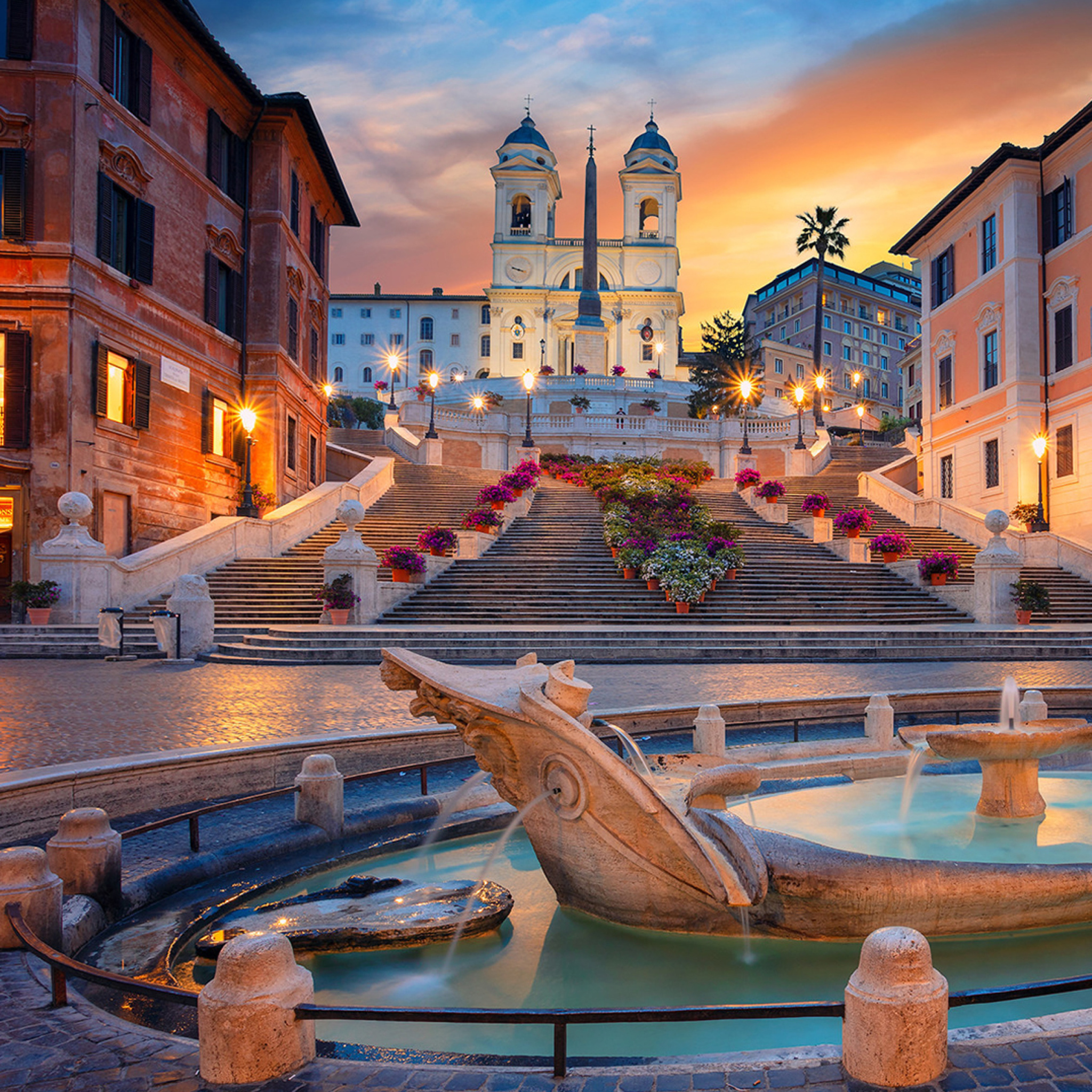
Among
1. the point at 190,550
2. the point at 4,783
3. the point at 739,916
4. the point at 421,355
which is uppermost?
the point at 421,355

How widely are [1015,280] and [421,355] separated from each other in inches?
2591

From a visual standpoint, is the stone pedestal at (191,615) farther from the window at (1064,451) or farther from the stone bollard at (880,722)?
the window at (1064,451)

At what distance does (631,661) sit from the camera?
15.9 metres

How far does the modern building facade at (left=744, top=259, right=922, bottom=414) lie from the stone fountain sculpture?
8535 centimetres

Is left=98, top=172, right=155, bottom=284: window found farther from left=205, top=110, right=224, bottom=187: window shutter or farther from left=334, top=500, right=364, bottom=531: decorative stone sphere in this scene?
left=334, top=500, right=364, bottom=531: decorative stone sphere

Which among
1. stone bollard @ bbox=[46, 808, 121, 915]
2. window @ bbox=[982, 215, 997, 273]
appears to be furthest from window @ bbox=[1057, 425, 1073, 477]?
stone bollard @ bbox=[46, 808, 121, 915]

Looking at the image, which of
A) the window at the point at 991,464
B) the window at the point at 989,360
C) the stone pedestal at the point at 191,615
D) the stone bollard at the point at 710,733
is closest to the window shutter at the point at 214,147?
the stone pedestal at the point at 191,615

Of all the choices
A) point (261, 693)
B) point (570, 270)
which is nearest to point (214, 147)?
point (261, 693)

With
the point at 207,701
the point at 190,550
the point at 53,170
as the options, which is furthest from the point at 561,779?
the point at 53,170

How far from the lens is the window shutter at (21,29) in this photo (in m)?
20.8

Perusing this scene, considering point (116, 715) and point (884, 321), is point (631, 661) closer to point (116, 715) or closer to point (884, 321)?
point (116, 715)

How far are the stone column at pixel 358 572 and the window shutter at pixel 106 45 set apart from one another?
44.9 feet

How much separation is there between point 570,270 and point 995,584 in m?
69.7

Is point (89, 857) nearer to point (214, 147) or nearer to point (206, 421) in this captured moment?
point (206, 421)
